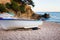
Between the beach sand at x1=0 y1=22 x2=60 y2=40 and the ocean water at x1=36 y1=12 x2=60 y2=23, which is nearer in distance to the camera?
the beach sand at x1=0 y1=22 x2=60 y2=40

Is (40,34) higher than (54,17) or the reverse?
the reverse

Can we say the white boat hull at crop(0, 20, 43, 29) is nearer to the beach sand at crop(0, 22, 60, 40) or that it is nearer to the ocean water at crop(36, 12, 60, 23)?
the beach sand at crop(0, 22, 60, 40)

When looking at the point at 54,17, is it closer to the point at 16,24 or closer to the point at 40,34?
the point at 40,34

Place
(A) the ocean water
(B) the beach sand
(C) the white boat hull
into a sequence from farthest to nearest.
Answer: (C) the white boat hull
(A) the ocean water
(B) the beach sand

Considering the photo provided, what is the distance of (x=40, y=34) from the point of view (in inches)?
91.7

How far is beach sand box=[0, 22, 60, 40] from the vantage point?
7.13ft

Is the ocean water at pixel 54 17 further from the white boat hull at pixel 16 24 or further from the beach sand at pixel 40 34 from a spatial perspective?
the white boat hull at pixel 16 24

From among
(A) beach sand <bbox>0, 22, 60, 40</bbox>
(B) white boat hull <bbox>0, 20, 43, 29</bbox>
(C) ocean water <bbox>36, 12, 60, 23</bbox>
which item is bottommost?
(A) beach sand <bbox>0, 22, 60, 40</bbox>

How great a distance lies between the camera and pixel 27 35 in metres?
2.30

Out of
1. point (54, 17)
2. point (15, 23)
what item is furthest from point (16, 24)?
point (54, 17)

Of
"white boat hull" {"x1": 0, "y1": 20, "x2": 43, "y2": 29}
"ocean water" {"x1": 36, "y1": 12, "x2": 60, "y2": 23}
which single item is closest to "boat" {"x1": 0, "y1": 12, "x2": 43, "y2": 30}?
"white boat hull" {"x1": 0, "y1": 20, "x2": 43, "y2": 29}

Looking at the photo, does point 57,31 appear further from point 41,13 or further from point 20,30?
point 20,30

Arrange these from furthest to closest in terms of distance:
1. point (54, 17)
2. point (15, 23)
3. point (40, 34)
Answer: point (15, 23) < point (54, 17) < point (40, 34)

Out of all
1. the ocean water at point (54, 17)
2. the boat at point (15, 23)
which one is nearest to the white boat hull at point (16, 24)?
the boat at point (15, 23)
